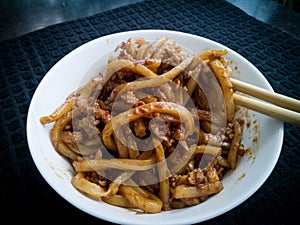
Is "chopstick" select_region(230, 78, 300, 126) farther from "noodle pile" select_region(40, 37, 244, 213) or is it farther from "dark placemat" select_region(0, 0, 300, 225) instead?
"dark placemat" select_region(0, 0, 300, 225)

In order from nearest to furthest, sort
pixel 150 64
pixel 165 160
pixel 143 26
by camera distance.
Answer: pixel 165 160, pixel 150 64, pixel 143 26

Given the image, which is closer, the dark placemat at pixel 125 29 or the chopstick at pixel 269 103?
the chopstick at pixel 269 103

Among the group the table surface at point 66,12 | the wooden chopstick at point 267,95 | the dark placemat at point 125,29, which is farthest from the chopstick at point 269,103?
the table surface at point 66,12

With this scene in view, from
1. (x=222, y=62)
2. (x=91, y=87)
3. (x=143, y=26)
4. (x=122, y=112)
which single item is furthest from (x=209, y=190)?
(x=143, y=26)

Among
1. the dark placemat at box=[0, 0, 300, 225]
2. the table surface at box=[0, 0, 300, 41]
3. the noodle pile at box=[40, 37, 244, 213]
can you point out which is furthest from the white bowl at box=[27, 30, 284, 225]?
the table surface at box=[0, 0, 300, 41]

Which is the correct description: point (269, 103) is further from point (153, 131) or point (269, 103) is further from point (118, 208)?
point (118, 208)

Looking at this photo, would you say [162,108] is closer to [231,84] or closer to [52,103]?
[231,84]

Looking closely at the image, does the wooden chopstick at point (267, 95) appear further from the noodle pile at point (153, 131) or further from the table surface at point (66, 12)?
the table surface at point (66, 12)
